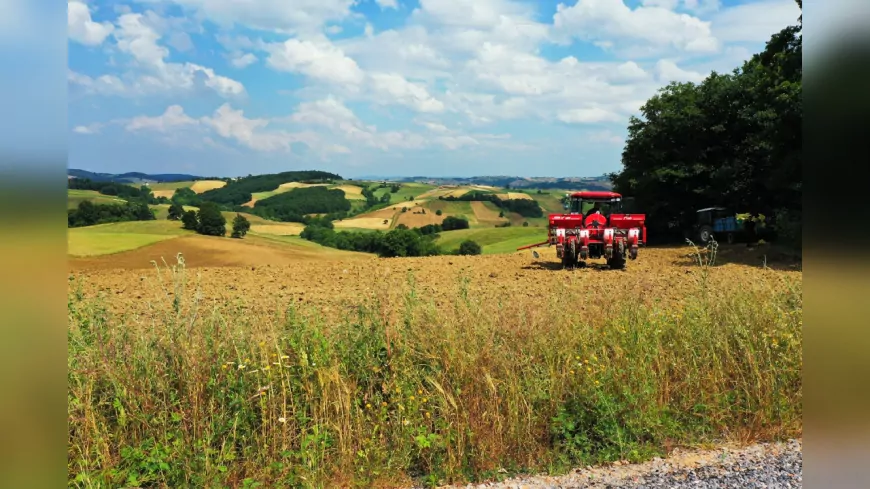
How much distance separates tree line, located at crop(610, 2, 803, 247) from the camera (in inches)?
814

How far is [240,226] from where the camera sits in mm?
18078

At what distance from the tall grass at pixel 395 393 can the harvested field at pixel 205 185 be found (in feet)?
57.6

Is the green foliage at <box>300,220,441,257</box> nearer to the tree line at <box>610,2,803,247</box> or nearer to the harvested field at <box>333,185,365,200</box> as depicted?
the harvested field at <box>333,185,365,200</box>

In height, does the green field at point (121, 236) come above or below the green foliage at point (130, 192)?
below

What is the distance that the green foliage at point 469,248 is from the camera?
817 inches

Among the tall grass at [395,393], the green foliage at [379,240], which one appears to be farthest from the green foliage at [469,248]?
the tall grass at [395,393]

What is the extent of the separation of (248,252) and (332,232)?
15.9 ft

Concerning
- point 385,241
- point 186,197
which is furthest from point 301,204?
point 186,197

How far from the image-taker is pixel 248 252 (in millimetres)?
17141

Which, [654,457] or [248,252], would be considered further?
[248,252]

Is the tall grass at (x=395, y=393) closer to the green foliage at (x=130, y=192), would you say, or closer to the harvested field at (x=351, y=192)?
the green foliage at (x=130, y=192)
